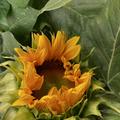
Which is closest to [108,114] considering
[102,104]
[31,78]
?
[102,104]

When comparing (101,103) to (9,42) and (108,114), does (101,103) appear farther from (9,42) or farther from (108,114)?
(9,42)

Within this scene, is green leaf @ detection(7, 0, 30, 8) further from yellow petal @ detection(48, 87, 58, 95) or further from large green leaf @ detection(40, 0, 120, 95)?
yellow petal @ detection(48, 87, 58, 95)

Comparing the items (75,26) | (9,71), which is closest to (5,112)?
(9,71)

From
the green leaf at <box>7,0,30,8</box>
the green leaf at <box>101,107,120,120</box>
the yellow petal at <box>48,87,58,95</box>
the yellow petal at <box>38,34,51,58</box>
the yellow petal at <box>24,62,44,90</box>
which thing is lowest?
the green leaf at <box>101,107,120,120</box>

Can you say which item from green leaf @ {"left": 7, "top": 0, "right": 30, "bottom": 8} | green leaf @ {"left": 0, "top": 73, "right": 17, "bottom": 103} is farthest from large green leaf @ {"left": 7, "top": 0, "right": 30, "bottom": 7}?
green leaf @ {"left": 0, "top": 73, "right": 17, "bottom": 103}

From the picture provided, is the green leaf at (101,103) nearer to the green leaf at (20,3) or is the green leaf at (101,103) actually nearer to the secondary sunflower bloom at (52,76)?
the secondary sunflower bloom at (52,76)

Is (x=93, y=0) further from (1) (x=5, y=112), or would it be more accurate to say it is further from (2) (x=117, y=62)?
(1) (x=5, y=112)

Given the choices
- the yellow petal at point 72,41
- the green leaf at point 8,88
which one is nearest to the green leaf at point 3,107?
the green leaf at point 8,88
